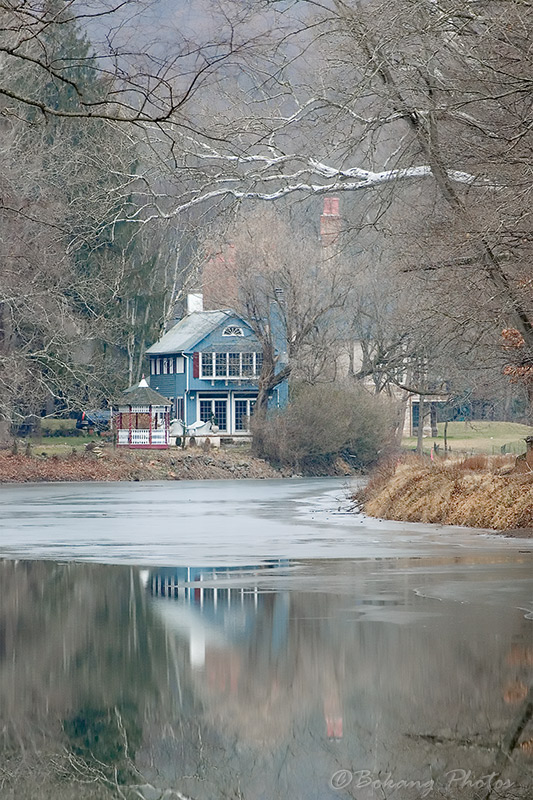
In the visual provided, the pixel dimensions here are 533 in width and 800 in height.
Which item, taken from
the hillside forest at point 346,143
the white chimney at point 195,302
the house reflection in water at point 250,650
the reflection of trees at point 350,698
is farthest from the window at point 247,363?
the reflection of trees at point 350,698

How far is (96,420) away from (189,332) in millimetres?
10659

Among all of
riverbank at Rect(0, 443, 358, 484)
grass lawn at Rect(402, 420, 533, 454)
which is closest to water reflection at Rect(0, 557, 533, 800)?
riverbank at Rect(0, 443, 358, 484)

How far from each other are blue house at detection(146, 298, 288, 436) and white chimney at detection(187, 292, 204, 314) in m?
2.05

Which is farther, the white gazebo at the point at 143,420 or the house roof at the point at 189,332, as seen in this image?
the house roof at the point at 189,332

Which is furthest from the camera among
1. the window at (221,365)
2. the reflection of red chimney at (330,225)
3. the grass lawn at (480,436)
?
the grass lawn at (480,436)

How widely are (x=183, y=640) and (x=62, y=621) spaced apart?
1.79 meters

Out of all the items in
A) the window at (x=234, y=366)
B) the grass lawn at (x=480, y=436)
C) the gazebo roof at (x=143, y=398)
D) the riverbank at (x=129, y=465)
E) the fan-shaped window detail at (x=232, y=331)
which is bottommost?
the riverbank at (x=129, y=465)

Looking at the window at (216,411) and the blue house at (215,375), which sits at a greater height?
the blue house at (215,375)

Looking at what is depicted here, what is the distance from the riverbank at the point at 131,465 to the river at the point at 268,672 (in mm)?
36979

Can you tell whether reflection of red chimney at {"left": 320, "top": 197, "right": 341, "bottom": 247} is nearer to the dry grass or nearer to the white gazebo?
the dry grass

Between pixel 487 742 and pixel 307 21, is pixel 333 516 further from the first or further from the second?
pixel 487 742

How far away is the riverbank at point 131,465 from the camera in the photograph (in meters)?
57.4

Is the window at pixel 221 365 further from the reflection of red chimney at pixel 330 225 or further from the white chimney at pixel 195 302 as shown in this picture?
the reflection of red chimney at pixel 330 225

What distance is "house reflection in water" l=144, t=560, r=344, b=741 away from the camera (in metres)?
8.62
